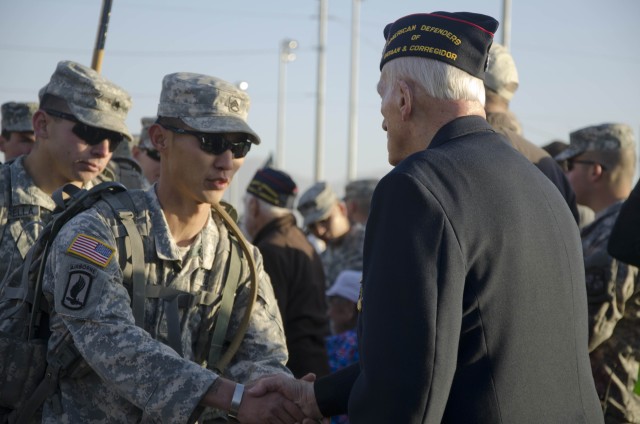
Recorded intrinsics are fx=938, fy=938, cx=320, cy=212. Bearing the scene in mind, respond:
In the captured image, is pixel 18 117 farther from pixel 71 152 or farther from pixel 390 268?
pixel 390 268

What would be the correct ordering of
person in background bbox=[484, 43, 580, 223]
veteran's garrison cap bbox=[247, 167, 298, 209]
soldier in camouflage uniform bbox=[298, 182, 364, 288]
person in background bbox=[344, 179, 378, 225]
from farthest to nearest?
person in background bbox=[344, 179, 378, 225] < soldier in camouflage uniform bbox=[298, 182, 364, 288] < veteran's garrison cap bbox=[247, 167, 298, 209] < person in background bbox=[484, 43, 580, 223]

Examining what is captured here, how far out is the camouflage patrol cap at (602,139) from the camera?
565 centimetres

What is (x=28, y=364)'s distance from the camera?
367 centimetres

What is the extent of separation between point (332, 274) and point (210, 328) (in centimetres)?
544

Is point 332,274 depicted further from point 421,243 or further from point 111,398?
point 421,243

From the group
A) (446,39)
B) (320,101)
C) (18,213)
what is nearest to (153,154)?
(18,213)

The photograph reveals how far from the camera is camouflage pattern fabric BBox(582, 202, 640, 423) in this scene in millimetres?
4703

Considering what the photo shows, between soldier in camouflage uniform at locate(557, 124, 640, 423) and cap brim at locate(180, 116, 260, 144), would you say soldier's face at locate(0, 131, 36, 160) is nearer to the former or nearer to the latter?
cap brim at locate(180, 116, 260, 144)

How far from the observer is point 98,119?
17.0 ft

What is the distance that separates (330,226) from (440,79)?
6832 millimetres

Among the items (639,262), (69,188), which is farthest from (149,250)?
(639,262)

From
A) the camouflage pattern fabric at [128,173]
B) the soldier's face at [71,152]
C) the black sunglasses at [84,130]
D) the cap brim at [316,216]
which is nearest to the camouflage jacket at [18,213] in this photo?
the soldier's face at [71,152]

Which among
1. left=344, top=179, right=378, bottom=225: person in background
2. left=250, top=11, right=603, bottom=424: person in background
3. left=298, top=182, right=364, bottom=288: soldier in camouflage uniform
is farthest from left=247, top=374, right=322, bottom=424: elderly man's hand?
left=344, top=179, right=378, bottom=225: person in background

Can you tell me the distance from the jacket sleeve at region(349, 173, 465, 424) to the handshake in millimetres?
1006
